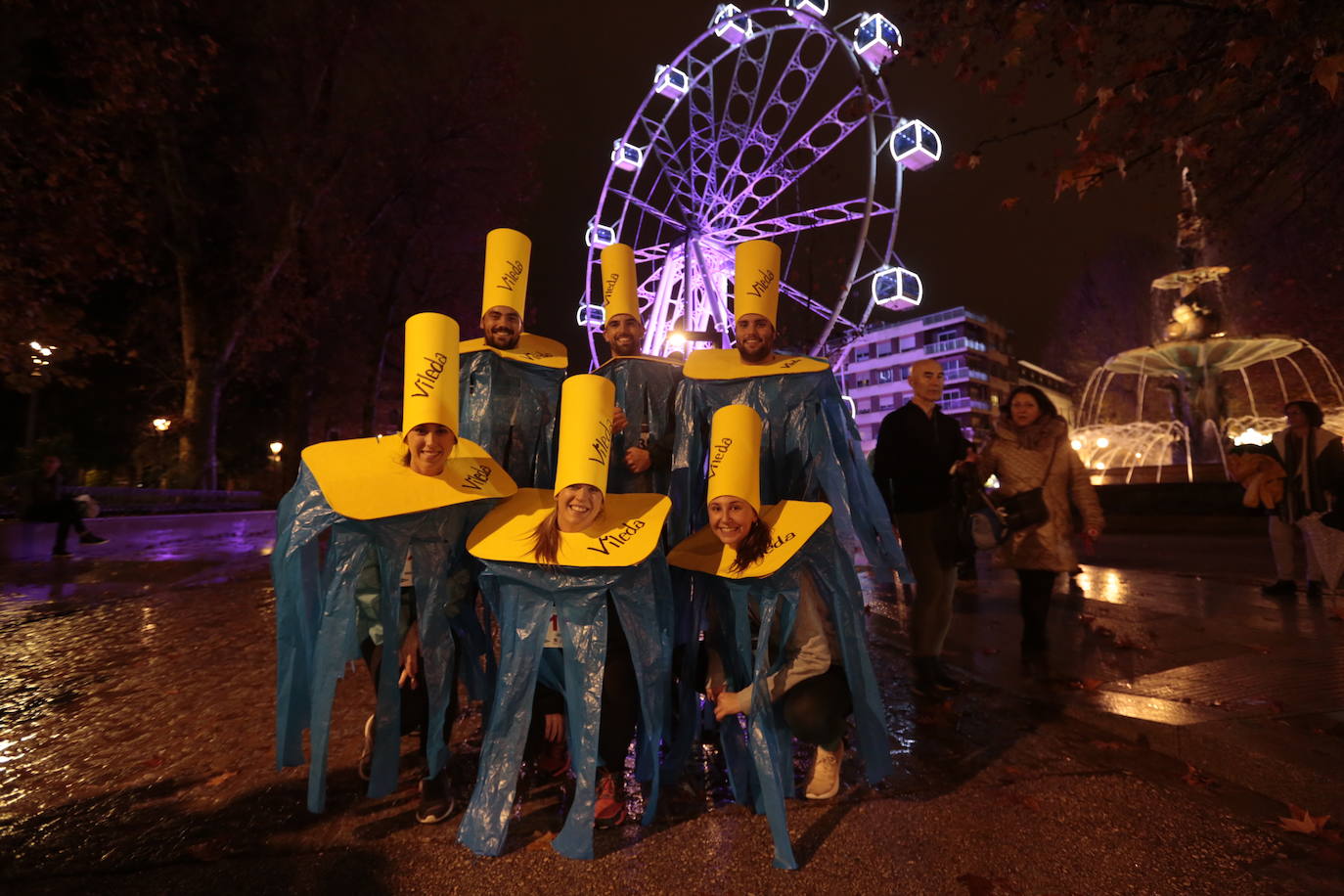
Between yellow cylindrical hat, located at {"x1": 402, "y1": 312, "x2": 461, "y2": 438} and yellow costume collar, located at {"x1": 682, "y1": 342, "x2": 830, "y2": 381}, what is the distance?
1.12 meters

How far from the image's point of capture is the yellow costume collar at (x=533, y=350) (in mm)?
3428

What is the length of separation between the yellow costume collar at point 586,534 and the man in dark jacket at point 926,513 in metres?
1.66

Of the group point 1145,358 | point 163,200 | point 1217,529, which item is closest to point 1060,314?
point 1145,358

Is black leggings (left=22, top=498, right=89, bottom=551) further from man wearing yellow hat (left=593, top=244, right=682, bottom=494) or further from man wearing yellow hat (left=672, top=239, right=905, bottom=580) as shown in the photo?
man wearing yellow hat (left=672, top=239, right=905, bottom=580)

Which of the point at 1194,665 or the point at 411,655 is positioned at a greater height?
the point at 411,655

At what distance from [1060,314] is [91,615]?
42822 millimetres

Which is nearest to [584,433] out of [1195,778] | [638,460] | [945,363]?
[638,460]

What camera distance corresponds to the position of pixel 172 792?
2707mm

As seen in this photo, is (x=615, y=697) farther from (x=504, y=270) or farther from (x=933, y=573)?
(x=504, y=270)

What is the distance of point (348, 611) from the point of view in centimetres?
253

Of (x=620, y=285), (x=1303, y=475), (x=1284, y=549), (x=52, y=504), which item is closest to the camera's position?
(x=620, y=285)

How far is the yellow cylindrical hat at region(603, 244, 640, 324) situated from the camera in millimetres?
3832

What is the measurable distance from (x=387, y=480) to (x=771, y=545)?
4.67ft

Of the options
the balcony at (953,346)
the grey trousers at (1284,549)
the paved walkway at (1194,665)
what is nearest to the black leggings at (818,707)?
the paved walkway at (1194,665)
